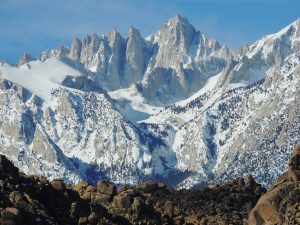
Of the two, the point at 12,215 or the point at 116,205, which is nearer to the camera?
the point at 12,215

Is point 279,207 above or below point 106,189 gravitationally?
below

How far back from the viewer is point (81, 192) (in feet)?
334

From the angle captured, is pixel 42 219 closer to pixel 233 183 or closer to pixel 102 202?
pixel 102 202

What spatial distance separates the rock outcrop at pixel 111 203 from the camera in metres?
76.8

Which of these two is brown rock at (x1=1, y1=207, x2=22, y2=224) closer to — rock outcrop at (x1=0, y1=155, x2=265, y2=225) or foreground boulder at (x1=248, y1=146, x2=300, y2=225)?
rock outcrop at (x1=0, y1=155, x2=265, y2=225)

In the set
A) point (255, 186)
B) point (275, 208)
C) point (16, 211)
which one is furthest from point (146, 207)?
point (255, 186)

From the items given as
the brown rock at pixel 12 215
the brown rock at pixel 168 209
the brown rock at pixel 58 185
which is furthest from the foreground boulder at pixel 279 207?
the brown rock at pixel 12 215

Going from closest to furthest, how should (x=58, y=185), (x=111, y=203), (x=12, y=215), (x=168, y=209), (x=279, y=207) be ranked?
(x=12, y=215)
(x=279, y=207)
(x=58, y=185)
(x=111, y=203)
(x=168, y=209)

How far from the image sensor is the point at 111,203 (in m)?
95.4

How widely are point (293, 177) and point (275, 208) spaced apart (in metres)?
10.4

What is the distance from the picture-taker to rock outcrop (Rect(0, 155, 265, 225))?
76.8 m

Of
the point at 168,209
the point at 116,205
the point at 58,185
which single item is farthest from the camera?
the point at 168,209

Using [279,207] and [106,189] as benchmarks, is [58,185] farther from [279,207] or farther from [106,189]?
[279,207]

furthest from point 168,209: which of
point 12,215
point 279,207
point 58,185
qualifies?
point 12,215
